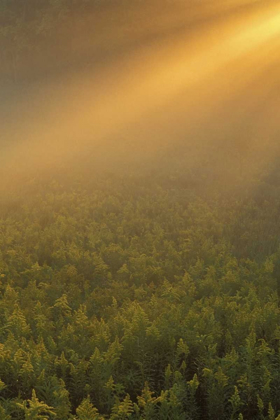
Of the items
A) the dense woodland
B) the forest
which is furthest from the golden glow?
the dense woodland

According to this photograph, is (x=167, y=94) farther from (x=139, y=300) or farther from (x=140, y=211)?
(x=139, y=300)

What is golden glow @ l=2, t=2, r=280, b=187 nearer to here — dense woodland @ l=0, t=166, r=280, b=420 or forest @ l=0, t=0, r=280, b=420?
forest @ l=0, t=0, r=280, b=420

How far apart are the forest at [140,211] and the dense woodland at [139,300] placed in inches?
1.4

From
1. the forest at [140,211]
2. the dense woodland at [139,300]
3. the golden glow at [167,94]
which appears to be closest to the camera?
the dense woodland at [139,300]

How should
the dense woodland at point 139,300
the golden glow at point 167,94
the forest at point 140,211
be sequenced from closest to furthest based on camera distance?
the dense woodland at point 139,300 < the forest at point 140,211 < the golden glow at point 167,94

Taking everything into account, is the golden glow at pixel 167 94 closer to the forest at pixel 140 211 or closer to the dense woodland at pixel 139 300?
the forest at pixel 140 211

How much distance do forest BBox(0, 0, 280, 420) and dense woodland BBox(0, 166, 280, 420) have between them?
0.04 metres

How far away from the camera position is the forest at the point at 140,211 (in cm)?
575

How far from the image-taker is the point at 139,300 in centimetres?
877

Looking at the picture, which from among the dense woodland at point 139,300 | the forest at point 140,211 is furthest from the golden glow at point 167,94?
the dense woodland at point 139,300

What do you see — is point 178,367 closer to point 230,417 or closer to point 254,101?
point 230,417

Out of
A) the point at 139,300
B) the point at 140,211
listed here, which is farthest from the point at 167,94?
the point at 139,300

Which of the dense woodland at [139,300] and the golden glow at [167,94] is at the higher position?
the golden glow at [167,94]

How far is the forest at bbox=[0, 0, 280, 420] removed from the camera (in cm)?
575
